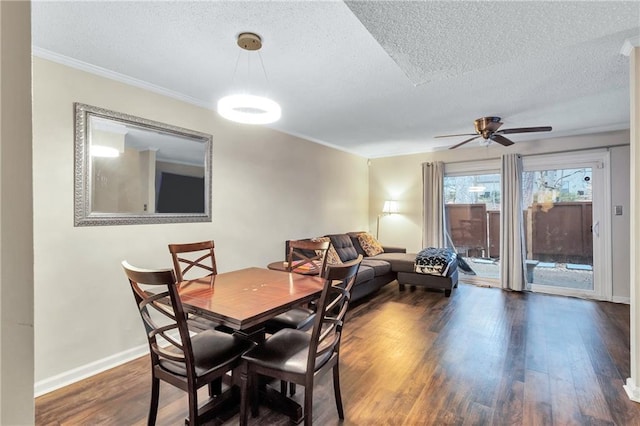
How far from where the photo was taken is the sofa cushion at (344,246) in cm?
475

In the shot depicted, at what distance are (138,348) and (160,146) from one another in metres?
1.86

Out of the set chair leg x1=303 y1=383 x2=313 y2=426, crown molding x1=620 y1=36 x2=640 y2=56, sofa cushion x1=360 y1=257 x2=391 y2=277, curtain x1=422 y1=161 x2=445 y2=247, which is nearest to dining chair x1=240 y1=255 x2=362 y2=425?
chair leg x1=303 y1=383 x2=313 y2=426

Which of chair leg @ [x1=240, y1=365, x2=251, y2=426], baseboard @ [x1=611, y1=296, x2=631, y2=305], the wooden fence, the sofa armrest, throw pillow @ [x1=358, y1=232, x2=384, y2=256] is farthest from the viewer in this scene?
the sofa armrest

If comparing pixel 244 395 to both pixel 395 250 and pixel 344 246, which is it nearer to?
pixel 344 246

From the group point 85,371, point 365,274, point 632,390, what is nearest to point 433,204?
point 365,274

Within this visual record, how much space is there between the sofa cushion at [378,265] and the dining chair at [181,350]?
284 centimetres

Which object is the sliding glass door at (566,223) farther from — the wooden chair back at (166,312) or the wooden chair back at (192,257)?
the wooden chair back at (166,312)

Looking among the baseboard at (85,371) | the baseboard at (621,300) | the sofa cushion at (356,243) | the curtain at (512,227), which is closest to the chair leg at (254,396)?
the baseboard at (85,371)

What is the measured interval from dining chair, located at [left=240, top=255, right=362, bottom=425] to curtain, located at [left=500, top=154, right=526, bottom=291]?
13.5 feet

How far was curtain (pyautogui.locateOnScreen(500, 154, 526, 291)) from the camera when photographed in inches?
186

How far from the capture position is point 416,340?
2.96 meters

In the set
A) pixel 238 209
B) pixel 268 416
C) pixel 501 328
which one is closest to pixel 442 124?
pixel 501 328

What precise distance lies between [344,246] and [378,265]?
0.71 metres

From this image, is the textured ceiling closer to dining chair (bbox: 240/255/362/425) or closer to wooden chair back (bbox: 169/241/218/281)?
dining chair (bbox: 240/255/362/425)
